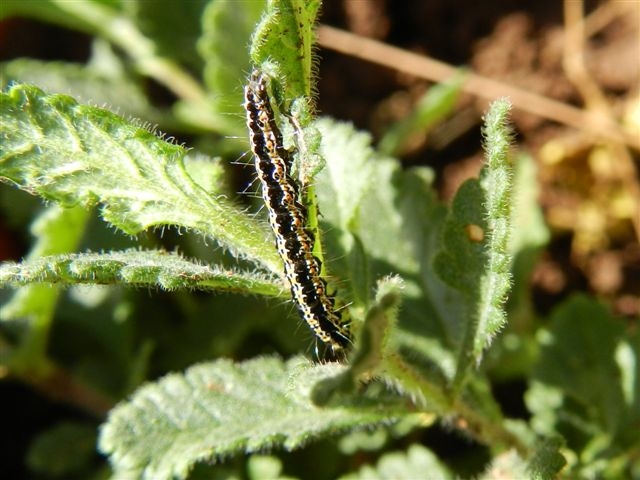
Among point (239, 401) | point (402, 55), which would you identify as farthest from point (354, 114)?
point (239, 401)

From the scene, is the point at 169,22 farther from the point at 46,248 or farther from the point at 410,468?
the point at 410,468

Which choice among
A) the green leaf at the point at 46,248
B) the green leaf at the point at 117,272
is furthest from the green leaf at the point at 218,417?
the green leaf at the point at 46,248

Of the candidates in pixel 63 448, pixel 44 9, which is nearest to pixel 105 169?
pixel 63 448

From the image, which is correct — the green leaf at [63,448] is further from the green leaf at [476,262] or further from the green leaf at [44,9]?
the green leaf at [44,9]

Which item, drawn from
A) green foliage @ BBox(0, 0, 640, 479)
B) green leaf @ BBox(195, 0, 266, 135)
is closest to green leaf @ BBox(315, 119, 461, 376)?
green foliage @ BBox(0, 0, 640, 479)

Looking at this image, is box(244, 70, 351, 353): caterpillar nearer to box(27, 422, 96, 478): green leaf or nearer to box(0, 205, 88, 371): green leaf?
box(0, 205, 88, 371): green leaf

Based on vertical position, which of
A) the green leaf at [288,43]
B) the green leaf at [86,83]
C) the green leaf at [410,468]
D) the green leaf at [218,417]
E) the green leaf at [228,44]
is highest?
the green leaf at [86,83]
